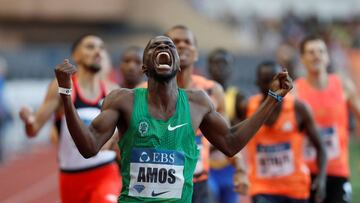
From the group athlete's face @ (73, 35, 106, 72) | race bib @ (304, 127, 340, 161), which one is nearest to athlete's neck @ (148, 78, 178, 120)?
athlete's face @ (73, 35, 106, 72)

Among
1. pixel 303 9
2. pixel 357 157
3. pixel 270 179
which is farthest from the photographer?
pixel 303 9

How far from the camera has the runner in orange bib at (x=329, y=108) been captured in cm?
787

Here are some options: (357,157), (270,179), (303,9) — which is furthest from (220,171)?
(303,9)

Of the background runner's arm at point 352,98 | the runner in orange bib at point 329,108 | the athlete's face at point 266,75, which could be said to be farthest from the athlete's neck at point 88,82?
the background runner's arm at point 352,98

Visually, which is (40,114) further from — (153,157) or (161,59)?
(161,59)

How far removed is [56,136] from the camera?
25.1ft

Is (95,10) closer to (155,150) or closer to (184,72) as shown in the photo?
(184,72)

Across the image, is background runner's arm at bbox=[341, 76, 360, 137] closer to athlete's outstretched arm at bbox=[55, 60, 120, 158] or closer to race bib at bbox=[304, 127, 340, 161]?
race bib at bbox=[304, 127, 340, 161]

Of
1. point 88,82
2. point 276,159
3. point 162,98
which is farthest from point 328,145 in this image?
point 162,98

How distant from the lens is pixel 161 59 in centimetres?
455

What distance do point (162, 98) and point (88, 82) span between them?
253 cm

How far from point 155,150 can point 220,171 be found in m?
5.06

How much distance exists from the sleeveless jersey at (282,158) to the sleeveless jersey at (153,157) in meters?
2.48

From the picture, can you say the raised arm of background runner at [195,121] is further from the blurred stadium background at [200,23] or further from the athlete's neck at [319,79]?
the blurred stadium background at [200,23]
